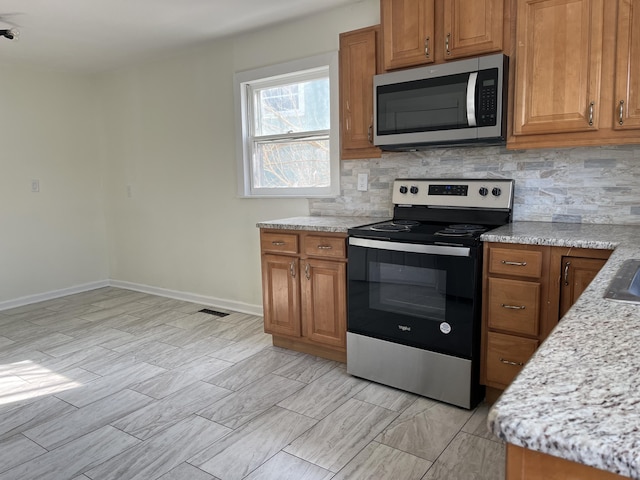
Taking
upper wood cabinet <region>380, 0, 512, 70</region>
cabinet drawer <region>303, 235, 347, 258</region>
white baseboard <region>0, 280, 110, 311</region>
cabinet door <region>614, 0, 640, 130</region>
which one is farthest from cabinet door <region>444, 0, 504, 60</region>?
white baseboard <region>0, 280, 110, 311</region>

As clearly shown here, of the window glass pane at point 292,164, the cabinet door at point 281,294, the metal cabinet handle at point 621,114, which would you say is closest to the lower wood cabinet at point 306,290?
the cabinet door at point 281,294

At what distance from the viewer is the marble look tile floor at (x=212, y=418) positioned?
1.96 metres

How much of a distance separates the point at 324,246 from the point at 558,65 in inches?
60.6

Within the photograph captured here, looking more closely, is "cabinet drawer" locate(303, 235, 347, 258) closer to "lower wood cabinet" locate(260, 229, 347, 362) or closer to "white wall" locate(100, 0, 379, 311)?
"lower wood cabinet" locate(260, 229, 347, 362)

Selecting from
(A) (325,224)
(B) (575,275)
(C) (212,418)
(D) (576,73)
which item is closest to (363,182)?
(A) (325,224)

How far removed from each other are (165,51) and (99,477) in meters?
3.55

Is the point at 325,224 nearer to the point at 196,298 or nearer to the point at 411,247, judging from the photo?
the point at 411,247

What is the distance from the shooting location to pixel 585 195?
8.45 ft

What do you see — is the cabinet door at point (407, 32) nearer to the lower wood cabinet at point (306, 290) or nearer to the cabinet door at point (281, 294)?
the lower wood cabinet at point (306, 290)

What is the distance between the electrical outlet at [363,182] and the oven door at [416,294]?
28.6 inches

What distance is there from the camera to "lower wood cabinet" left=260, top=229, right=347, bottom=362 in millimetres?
2898

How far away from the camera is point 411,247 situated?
2467 millimetres

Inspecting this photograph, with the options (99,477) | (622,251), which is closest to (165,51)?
(99,477)

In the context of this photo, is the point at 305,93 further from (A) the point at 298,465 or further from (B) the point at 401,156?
(A) the point at 298,465
